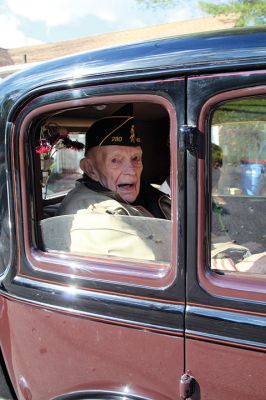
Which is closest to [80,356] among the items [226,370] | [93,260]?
[93,260]

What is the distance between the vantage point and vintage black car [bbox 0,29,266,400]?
4.02 ft

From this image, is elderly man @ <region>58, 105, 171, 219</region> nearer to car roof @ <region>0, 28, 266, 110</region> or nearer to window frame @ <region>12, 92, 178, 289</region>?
window frame @ <region>12, 92, 178, 289</region>

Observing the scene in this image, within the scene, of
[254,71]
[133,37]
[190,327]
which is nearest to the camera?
[254,71]

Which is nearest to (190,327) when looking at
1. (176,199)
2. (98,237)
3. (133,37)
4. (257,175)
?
(176,199)

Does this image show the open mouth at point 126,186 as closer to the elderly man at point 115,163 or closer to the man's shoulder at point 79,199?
the elderly man at point 115,163

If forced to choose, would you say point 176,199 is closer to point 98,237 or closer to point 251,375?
point 98,237

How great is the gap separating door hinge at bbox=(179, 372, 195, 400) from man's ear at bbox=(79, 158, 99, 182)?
1.11m

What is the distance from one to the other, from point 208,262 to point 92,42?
1837 centimetres

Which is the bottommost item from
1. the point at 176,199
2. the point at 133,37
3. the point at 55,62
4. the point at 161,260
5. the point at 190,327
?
the point at 190,327

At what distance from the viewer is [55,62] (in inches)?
62.7

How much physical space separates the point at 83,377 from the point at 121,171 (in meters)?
1.04

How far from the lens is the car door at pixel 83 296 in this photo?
4.29 feet

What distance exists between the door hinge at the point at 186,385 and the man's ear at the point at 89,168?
1109 millimetres

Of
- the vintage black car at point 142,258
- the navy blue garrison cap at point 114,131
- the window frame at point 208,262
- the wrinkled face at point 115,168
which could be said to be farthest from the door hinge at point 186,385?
the navy blue garrison cap at point 114,131
